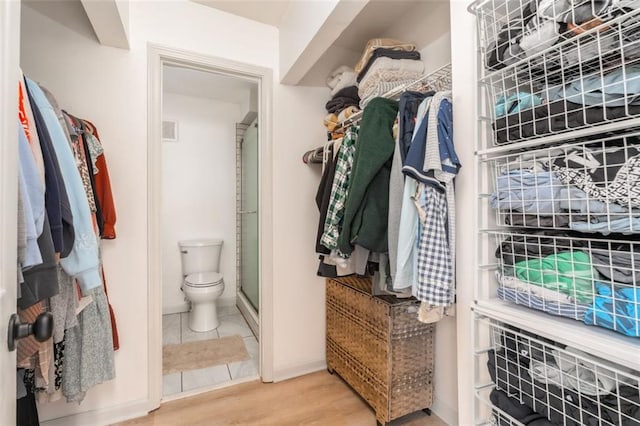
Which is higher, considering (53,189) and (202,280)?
(53,189)

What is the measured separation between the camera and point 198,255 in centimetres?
301

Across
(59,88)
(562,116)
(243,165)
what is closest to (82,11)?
(59,88)

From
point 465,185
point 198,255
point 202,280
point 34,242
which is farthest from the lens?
point 198,255

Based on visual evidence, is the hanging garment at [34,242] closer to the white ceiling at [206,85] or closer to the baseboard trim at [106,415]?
the baseboard trim at [106,415]

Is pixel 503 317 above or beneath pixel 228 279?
above

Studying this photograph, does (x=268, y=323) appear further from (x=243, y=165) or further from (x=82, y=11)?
(x=82, y=11)

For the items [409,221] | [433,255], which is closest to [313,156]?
[409,221]

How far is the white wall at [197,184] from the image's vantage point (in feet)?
10.2

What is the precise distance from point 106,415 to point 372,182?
1847 mm

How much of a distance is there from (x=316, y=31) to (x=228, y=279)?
102 inches

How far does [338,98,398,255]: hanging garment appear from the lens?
1266 mm

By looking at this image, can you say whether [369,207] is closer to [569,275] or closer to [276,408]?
[569,275]

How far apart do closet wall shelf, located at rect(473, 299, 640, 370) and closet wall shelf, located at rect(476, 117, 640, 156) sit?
449 mm

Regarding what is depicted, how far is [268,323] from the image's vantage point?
2.04 m
